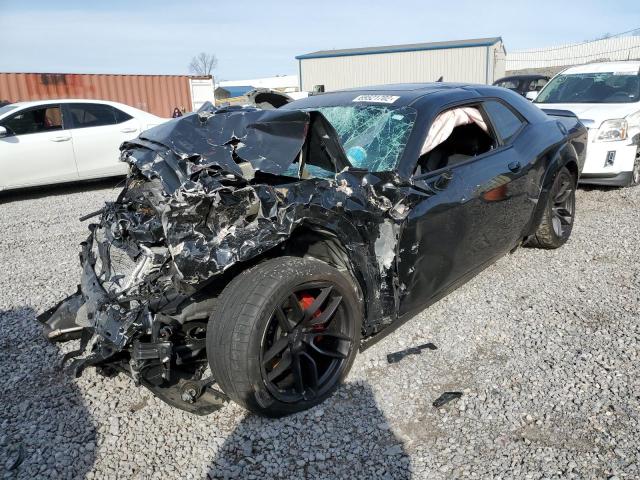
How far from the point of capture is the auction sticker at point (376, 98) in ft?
11.3

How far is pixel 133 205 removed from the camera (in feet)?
10.3

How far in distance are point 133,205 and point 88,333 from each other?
80cm

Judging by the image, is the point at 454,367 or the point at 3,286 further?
the point at 3,286

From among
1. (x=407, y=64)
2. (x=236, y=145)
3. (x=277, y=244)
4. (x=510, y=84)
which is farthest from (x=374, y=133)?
(x=407, y=64)

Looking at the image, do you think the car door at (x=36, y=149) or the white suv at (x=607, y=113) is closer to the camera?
the white suv at (x=607, y=113)

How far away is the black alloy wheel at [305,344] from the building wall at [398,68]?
1020 inches

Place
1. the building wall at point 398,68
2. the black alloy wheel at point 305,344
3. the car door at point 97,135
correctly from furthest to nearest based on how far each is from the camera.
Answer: the building wall at point 398,68, the car door at point 97,135, the black alloy wheel at point 305,344

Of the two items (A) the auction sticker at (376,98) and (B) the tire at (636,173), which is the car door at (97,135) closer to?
(A) the auction sticker at (376,98)

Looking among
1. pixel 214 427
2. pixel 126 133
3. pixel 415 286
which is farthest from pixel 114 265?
pixel 126 133

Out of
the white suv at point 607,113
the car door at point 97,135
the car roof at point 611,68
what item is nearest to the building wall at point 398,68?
the car roof at point 611,68

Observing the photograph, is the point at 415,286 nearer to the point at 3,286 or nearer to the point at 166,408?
the point at 166,408

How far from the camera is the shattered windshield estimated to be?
3.09 metres

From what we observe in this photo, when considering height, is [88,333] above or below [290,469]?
above

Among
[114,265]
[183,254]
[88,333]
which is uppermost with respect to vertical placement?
[183,254]
